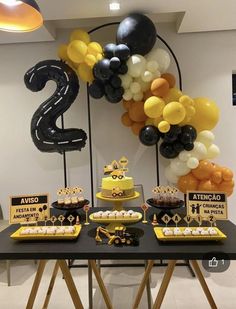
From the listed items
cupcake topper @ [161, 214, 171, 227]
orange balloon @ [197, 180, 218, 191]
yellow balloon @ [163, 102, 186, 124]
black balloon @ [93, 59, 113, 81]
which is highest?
black balloon @ [93, 59, 113, 81]

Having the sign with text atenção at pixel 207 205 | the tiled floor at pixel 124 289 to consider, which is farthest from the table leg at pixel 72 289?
the tiled floor at pixel 124 289

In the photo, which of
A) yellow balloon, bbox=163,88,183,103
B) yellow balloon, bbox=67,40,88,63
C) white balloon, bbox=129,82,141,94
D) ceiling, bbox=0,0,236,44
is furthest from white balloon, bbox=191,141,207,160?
yellow balloon, bbox=67,40,88,63

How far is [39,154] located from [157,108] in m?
1.53

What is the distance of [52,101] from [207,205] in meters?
1.66

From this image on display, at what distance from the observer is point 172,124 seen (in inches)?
93.0

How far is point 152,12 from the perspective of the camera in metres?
2.46

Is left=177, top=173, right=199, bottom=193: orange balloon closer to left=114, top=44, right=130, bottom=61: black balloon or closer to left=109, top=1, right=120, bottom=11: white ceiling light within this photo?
left=114, top=44, right=130, bottom=61: black balloon

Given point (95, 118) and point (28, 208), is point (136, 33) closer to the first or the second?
point (95, 118)

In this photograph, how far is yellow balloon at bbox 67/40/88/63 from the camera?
95.2 inches

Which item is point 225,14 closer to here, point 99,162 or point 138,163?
point 138,163

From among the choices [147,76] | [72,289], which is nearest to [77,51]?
[147,76]

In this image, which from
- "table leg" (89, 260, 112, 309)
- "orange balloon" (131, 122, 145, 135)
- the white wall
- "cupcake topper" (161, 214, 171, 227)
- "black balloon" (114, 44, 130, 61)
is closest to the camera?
"cupcake topper" (161, 214, 171, 227)

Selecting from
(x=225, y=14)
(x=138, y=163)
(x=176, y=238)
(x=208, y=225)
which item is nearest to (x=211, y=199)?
(x=208, y=225)

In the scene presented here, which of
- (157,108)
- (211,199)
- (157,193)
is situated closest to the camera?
(211,199)
